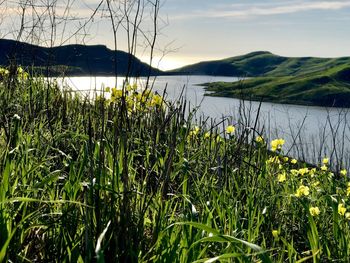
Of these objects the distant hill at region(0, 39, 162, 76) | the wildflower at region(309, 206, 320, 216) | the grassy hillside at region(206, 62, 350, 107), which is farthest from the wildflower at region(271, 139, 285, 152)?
the grassy hillside at region(206, 62, 350, 107)

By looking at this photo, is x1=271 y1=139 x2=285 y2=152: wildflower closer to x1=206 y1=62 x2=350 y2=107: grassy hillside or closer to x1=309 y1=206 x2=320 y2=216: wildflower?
x1=309 y1=206 x2=320 y2=216: wildflower

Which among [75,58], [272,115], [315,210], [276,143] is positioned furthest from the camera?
[272,115]

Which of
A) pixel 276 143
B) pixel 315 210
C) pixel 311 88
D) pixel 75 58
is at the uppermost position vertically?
pixel 75 58

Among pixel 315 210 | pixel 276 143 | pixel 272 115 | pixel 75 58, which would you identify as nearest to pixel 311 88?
pixel 272 115

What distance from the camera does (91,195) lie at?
2207 mm

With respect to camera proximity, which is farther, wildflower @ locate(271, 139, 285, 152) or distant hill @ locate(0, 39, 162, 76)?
wildflower @ locate(271, 139, 285, 152)

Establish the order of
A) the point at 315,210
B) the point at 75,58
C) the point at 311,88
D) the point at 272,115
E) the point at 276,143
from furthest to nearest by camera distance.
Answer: the point at 311,88
the point at 272,115
the point at 75,58
the point at 276,143
the point at 315,210

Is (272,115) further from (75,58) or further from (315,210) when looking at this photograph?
(315,210)

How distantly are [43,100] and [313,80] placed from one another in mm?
101985

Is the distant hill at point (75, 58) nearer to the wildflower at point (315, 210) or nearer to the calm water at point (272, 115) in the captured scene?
the calm water at point (272, 115)

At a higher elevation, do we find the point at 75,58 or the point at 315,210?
the point at 75,58

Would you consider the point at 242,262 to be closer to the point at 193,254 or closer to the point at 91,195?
the point at 193,254

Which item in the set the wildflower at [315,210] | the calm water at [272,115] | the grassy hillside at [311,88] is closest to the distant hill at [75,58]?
the calm water at [272,115]

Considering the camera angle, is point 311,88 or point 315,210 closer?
point 315,210
